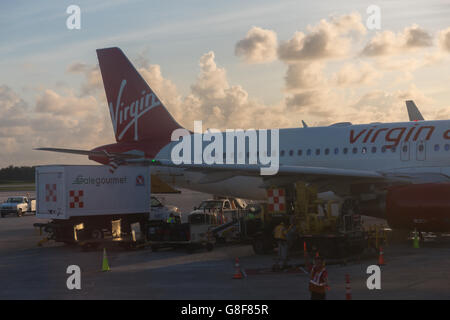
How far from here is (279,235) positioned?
1905 centimetres

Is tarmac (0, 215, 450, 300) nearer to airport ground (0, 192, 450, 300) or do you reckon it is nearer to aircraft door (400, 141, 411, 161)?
airport ground (0, 192, 450, 300)

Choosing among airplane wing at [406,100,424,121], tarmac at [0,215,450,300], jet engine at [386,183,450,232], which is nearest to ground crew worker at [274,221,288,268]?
tarmac at [0,215,450,300]

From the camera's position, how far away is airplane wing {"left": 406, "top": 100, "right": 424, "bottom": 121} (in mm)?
39219

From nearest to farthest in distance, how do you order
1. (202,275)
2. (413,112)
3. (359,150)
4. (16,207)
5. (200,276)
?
(200,276), (202,275), (359,150), (413,112), (16,207)

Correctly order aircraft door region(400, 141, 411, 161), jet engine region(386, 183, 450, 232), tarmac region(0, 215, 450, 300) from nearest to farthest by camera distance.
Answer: tarmac region(0, 215, 450, 300) → jet engine region(386, 183, 450, 232) → aircraft door region(400, 141, 411, 161)

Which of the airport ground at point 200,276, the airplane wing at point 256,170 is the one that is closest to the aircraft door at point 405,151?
the airplane wing at point 256,170

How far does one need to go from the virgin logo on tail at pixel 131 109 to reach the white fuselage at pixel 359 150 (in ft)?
9.02

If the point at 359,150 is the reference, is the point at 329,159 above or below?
below

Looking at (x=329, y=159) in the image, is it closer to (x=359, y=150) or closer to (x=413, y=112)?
(x=359, y=150)

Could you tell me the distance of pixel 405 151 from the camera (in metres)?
27.7

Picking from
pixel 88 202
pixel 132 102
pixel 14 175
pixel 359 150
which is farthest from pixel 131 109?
pixel 14 175

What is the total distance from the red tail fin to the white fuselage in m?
1.54

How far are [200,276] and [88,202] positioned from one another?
10877 mm
